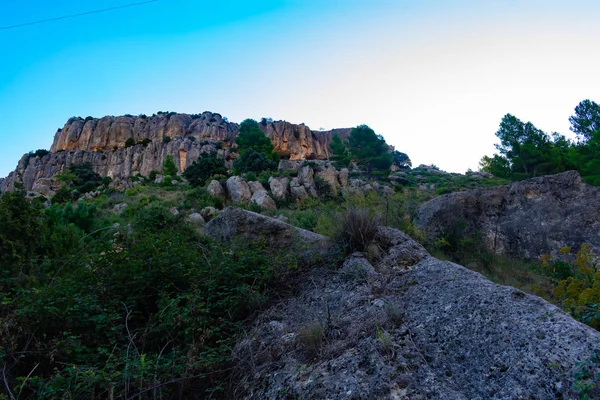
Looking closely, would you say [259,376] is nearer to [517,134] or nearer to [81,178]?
[517,134]

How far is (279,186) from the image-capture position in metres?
21.4

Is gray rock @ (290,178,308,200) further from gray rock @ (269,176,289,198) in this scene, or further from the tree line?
the tree line

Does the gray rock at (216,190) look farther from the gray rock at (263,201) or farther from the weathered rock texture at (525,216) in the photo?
the weathered rock texture at (525,216)

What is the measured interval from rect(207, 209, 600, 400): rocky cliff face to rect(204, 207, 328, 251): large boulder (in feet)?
5.46

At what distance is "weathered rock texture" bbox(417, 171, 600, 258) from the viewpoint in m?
9.20

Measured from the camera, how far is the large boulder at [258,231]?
519 centimetres

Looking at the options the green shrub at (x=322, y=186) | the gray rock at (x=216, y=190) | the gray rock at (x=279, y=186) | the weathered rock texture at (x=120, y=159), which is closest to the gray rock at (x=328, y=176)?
the green shrub at (x=322, y=186)

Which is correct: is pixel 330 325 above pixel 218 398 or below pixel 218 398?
above

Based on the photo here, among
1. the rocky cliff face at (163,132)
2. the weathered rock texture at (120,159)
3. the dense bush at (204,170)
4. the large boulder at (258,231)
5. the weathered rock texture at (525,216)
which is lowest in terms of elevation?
the weathered rock texture at (525,216)

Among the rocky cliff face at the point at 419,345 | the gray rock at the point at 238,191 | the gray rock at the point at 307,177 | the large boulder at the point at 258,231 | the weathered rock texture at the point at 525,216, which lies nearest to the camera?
the rocky cliff face at the point at 419,345

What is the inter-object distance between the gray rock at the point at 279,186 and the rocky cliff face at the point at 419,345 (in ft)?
55.2

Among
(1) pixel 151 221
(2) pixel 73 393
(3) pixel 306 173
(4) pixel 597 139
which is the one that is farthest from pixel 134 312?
(4) pixel 597 139

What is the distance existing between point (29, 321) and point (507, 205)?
11.6 metres

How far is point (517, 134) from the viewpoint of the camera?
98.5 feet
